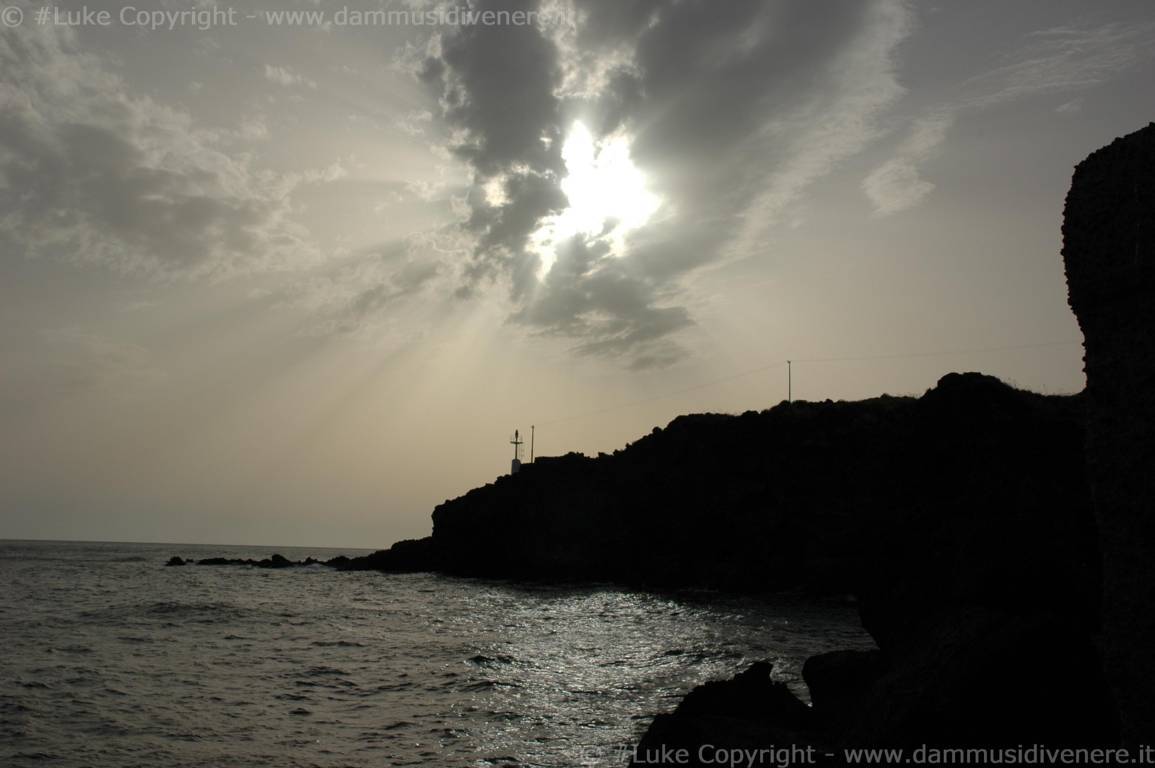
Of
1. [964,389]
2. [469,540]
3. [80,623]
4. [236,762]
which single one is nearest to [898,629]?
[964,389]

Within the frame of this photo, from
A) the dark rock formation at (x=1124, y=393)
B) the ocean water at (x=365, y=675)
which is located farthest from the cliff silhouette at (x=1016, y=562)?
the ocean water at (x=365, y=675)

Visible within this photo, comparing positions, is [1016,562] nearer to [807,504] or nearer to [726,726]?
[726,726]

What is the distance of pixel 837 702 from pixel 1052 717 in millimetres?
4169

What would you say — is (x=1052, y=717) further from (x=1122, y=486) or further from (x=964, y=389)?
(x=964, y=389)

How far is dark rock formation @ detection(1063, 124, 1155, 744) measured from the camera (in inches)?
119

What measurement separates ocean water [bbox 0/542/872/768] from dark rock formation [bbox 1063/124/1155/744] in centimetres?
865

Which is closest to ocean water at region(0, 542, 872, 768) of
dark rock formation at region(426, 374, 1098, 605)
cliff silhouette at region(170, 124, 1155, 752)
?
cliff silhouette at region(170, 124, 1155, 752)

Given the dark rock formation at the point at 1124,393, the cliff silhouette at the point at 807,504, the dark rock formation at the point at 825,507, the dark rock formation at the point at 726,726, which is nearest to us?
the dark rock formation at the point at 1124,393

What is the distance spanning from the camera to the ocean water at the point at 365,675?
1172cm

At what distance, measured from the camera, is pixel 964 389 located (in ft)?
34.2

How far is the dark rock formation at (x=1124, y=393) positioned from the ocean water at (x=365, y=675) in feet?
28.4

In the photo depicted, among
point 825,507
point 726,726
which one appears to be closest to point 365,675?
point 726,726

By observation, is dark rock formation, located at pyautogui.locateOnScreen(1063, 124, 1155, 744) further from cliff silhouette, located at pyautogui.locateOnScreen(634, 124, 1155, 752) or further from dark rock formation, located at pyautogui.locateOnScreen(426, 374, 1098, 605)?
dark rock formation, located at pyautogui.locateOnScreen(426, 374, 1098, 605)

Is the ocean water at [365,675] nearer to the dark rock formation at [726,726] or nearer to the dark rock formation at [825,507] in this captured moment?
the dark rock formation at [726,726]
